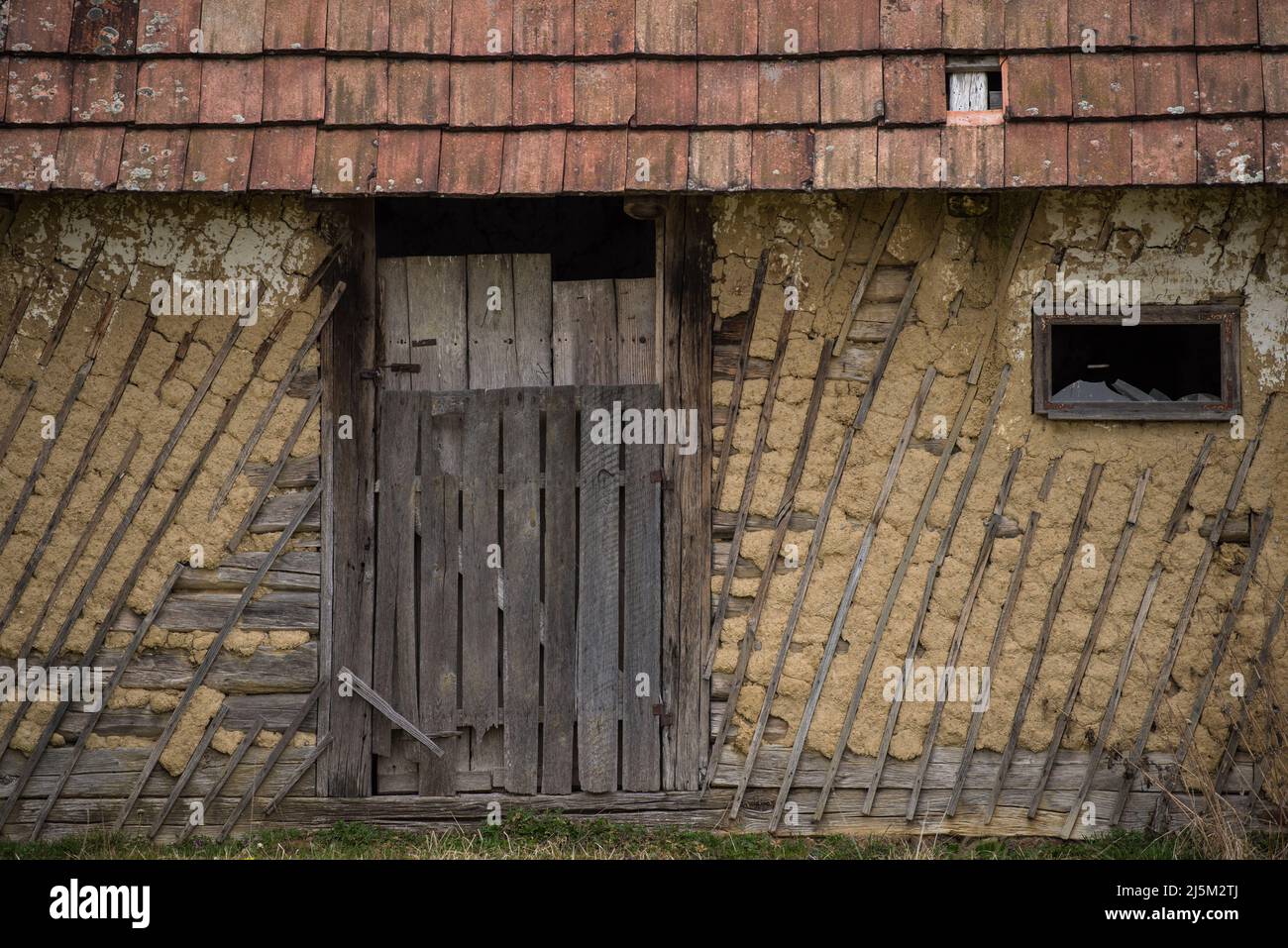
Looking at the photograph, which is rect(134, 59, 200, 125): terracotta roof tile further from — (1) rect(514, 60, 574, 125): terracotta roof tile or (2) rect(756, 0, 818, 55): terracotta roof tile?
(2) rect(756, 0, 818, 55): terracotta roof tile

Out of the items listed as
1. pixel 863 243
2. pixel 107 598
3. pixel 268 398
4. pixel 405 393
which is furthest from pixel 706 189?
pixel 107 598

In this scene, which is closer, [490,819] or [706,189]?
[706,189]

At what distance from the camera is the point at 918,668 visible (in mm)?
5734

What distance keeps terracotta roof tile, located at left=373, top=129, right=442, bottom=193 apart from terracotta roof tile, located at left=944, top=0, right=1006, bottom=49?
2.32 m

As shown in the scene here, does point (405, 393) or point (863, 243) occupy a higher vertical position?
point (863, 243)

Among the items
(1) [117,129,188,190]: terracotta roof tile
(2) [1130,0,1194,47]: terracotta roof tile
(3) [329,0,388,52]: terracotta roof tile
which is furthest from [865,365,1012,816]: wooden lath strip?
(1) [117,129,188,190]: terracotta roof tile

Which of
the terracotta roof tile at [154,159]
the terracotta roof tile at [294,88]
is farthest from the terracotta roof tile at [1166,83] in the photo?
the terracotta roof tile at [154,159]

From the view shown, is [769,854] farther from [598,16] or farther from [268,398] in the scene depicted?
[598,16]

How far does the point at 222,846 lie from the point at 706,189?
3.72 metres

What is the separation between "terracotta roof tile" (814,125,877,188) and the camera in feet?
17.4

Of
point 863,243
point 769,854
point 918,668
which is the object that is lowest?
point 769,854

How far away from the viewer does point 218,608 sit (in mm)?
5836

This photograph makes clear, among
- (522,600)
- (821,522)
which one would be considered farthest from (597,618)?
(821,522)

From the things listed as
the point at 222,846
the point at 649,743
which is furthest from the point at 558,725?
the point at 222,846
